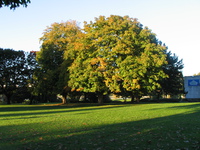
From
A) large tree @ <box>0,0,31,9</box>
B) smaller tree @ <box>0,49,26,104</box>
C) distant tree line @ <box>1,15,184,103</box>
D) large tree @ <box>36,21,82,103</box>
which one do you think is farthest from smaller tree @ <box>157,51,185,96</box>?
large tree @ <box>0,0,31,9</box>

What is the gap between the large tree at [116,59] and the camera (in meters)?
33.0

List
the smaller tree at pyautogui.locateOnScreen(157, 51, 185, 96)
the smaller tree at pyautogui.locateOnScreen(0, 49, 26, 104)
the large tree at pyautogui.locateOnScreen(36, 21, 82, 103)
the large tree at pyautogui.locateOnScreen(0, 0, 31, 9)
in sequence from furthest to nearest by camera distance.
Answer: the smaller tree at pyautogui.locateOnScreen(157, 51, 185, 96)
the smaller tree at pyautogui.locateOnScreen(0, 49, 26, 104)
the large tree at pyautogui.locateOnScreen(36, 21, 82, 103)
the large tree at pyautogui.locateOnScreen(0, 0, 31, 9)

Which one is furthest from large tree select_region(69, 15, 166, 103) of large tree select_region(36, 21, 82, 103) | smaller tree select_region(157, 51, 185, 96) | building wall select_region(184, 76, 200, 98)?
smaller tree select_region(157, 51, 185, 96)

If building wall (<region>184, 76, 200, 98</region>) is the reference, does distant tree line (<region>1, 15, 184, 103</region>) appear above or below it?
above

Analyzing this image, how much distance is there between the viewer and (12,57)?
52781 mm

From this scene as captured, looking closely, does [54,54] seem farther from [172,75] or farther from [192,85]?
[172,75]

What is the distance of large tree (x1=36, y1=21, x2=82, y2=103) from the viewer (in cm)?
4116

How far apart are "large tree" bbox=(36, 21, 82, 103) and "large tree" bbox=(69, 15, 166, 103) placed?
6.33 metres

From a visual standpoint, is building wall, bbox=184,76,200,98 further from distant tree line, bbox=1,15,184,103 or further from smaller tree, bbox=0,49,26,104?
smaller tree, bbox=0,49,26,104

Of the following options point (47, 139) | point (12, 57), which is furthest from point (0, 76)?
point (47, 139)

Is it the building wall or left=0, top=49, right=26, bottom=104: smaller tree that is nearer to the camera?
the building wall

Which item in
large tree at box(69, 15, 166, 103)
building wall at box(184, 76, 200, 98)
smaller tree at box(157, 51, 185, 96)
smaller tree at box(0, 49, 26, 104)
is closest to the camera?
large tree at box(69, 15, 166, 103)

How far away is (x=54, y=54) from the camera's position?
42.4m

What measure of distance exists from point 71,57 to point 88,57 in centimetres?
351
